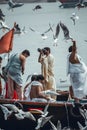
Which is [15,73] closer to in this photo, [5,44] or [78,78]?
[5,44]

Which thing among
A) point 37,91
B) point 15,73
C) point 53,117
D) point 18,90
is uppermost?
point 15,73

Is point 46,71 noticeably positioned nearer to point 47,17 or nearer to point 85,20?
point 85,20

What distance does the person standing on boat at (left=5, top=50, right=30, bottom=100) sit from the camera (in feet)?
42.9

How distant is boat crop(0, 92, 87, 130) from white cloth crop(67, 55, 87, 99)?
0.41 meters

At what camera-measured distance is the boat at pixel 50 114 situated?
40.5 feet

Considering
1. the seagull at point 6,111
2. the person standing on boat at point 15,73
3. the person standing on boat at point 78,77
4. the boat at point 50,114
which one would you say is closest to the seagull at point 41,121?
the boat at point 50,114

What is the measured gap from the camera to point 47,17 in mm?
76875

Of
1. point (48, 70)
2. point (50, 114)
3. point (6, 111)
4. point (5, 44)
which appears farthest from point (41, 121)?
point (48, 70)

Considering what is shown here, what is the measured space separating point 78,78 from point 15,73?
1355 millimetres

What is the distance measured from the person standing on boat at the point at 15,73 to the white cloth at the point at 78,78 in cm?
107

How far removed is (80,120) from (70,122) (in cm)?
21

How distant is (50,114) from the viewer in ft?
41.1

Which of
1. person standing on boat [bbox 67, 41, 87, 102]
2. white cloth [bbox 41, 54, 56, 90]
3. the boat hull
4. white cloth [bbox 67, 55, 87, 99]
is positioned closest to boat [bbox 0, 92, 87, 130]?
the boat hull

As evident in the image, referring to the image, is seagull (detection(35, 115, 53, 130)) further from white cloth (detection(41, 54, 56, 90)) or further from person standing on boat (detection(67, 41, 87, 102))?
white cloth (detection(41, 54, 56, 90))
